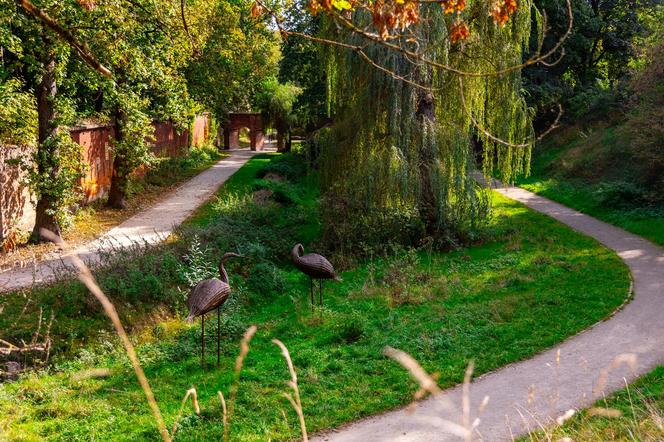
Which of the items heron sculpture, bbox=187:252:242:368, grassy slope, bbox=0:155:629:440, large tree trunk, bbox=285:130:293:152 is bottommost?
grassy slope, bbox=0:155:629:440

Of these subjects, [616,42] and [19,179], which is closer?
[19,179]

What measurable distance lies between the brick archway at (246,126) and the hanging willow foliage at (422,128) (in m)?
31.5

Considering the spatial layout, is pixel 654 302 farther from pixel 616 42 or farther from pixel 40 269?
pixel 616 42

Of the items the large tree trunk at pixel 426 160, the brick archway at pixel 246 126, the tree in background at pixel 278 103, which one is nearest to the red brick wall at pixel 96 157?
the large tree trunk at pixel 426 160

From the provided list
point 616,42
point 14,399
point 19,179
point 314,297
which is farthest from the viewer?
point 616,42

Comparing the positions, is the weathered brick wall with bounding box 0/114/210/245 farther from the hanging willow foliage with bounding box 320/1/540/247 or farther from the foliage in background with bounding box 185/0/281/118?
the hanging willow foliage with bounding box 320/1/540/247

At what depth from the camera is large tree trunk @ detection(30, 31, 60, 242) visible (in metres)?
15.4

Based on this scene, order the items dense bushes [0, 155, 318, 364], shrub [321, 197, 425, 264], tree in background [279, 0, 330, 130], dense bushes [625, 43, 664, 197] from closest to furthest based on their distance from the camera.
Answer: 1. dense bushes [0, 155, 318, 364]
2. shrub [321, 197, 425, 264]
3. dense bushes [625, 43, 664, 197]
4. tree in background [279, 0, 330, 130]

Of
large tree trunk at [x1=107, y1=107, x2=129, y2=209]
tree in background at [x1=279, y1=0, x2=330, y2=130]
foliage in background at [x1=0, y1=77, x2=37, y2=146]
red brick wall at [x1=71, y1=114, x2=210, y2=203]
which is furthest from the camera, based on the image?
tree in background at [x1=279, y1=0, x2=330, y2=130]

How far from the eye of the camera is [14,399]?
25.5ft

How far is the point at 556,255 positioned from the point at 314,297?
6378 millimetres

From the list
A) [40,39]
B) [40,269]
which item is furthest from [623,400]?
[40,39]

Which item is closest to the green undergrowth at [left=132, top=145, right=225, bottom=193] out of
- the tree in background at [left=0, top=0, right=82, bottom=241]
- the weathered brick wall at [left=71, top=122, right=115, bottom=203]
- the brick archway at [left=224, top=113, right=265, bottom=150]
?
the weathered brick wall at [left=71, top=122, right=115, bottom=203]

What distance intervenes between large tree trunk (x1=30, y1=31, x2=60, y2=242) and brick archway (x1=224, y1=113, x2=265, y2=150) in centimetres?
3049
